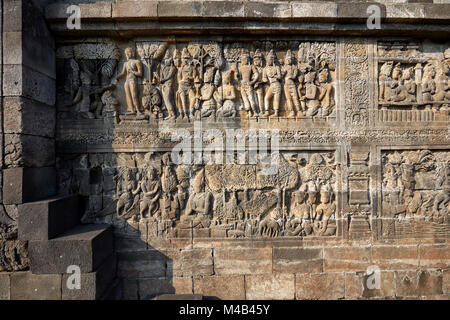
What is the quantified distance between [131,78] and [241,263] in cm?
413

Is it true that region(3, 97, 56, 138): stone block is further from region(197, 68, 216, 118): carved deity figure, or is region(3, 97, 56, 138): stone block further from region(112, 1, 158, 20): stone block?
region(197, 68, 216, 118): carved deity figure

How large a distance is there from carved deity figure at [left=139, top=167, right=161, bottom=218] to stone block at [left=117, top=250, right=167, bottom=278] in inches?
29.7

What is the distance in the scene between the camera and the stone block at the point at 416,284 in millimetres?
4688

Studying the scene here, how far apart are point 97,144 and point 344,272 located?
535 cm

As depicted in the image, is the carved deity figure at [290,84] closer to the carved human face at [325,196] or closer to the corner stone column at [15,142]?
the carved human face at [325,196]

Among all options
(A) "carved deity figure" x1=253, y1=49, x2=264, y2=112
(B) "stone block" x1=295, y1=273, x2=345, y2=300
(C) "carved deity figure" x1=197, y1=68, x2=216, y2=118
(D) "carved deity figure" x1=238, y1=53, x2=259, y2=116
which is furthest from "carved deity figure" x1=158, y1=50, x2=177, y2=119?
(B) "stone block" x1=295, y1=273, x2=345, y2=300

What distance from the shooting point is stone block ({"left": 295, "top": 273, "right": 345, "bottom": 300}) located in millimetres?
4645

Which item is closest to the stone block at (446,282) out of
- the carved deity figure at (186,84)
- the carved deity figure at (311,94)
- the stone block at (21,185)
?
the carved deity figure at (311,94)

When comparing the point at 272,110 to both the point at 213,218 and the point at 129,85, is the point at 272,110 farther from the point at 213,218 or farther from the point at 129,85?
the point at 129,85

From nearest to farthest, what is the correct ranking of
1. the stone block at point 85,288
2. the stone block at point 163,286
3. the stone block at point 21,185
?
the stone block at point 85,288 → the stone block at point 21,185 → the stone block at point 163,286

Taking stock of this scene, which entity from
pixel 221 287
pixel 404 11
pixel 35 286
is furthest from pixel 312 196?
pixel 35 286

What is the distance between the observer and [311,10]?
175 inches

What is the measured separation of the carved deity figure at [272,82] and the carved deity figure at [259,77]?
0.08m

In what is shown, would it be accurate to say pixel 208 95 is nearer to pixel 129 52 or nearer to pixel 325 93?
pixel 129 52
